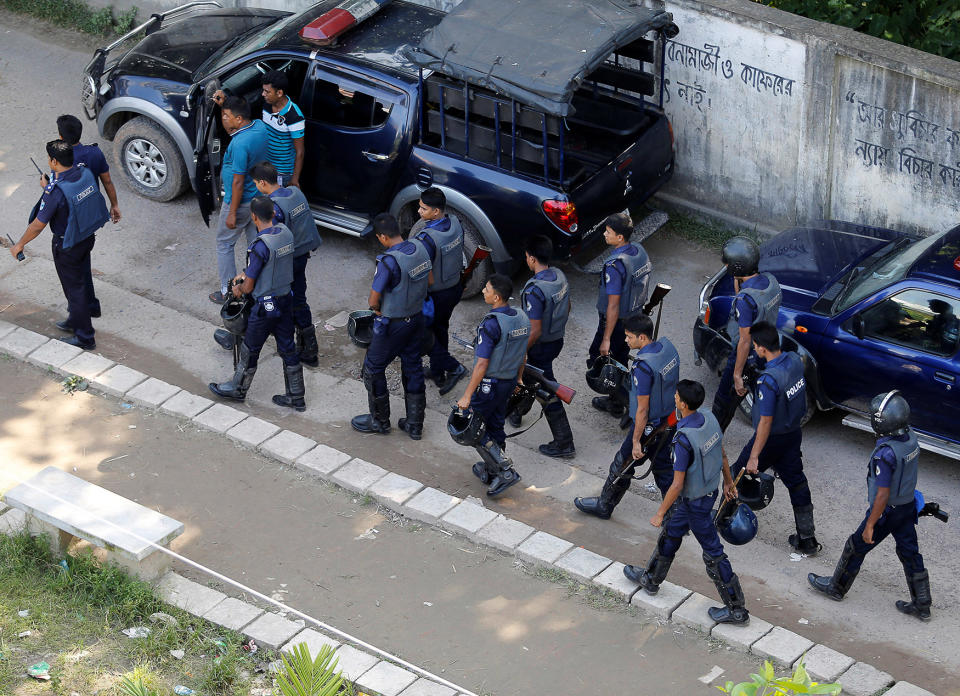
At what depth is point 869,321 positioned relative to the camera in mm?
9023

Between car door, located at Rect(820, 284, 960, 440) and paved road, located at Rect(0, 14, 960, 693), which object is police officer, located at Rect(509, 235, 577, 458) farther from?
car door, located at Rect(820, 284, 960, 440)

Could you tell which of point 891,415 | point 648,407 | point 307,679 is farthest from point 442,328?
point 307,679

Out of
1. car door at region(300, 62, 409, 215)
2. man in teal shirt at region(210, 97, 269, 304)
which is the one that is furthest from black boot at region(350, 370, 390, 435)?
car door at region(300, 62, 409, 215)

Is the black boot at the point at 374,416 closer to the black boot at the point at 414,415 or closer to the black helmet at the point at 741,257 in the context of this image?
the black boot at the point at 414,415

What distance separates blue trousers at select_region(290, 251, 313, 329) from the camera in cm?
1002

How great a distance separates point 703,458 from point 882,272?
293 cm

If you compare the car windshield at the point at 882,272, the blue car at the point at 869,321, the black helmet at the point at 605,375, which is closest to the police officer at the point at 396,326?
the black helmet at the point at 605,375

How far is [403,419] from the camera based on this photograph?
9562mm

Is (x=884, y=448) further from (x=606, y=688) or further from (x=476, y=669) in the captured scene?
(x=476, y=669)

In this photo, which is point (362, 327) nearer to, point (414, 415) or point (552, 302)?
point (414, 415)

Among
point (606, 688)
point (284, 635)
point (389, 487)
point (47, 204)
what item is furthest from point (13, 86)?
point (606, 688)

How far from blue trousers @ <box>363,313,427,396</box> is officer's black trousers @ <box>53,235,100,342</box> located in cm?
252

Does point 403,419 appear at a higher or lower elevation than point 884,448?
lower

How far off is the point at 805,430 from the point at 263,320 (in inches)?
162
